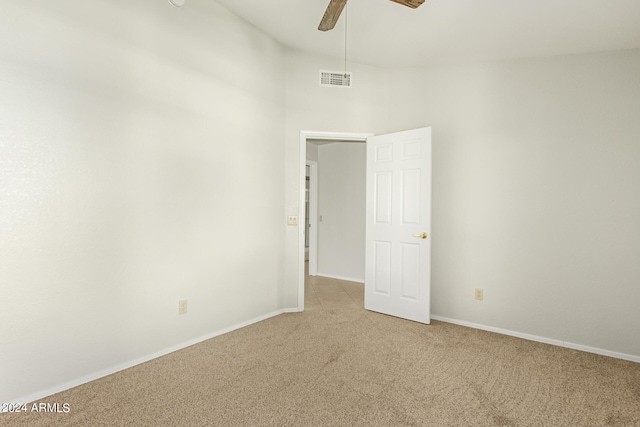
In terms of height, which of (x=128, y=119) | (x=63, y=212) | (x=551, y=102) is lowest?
(x=63, y=212)

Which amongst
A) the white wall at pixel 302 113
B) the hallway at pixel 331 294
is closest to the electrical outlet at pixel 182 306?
the white wall at pixel 302 113

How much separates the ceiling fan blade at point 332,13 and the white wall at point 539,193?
5.27 ft

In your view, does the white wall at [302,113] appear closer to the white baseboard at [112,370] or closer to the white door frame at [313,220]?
the white baseboard at [112,370]

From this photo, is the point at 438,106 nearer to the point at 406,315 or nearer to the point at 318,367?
the point at 406,315

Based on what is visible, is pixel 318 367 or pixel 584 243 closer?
pixel 318 367

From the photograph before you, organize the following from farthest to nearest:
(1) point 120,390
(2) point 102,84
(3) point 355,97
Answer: (3) point 355,97 < (2) point 102,84 < (1) point 120,390

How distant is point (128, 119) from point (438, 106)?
121 inches

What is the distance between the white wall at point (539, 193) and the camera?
278 cm

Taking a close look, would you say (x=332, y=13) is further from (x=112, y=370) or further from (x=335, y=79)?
(x=112, y=370)

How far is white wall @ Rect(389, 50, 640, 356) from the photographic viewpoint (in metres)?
2.78

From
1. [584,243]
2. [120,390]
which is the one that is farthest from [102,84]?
[584,243]

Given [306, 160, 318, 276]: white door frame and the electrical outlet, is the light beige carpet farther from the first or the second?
[306, 160, 318, 276]: white door frame

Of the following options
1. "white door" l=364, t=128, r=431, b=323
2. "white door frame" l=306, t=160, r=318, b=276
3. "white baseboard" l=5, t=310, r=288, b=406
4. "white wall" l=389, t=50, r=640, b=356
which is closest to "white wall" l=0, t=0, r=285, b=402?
"white baseboard" l=5, t=310, r=288, b=406

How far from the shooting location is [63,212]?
204 centimetres
